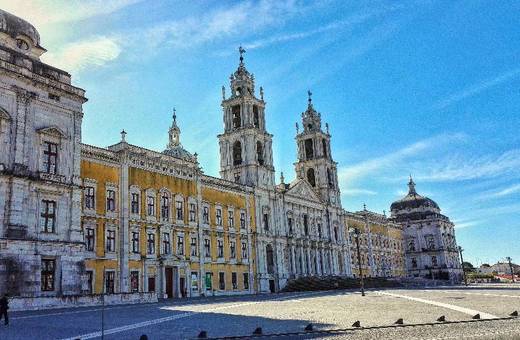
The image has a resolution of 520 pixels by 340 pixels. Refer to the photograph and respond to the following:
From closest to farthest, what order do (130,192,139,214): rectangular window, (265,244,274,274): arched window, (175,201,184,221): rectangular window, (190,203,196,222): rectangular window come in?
(130,192,139,214): rectangular window, (175,201,184,221): rectangular window, (190,203,196,222): rectangular window, (265,244,274,274): arched window

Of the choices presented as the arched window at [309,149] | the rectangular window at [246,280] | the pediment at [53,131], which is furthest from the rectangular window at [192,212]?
the arched window at [309,149]

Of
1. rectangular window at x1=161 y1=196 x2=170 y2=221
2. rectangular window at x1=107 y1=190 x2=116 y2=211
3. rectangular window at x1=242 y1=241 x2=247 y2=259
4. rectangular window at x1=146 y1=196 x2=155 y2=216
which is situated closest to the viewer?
rectangular window at x1=107 y1=190 x2=116 y2=211

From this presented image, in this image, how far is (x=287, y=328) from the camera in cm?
1512

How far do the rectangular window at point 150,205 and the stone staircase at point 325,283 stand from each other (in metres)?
19.3

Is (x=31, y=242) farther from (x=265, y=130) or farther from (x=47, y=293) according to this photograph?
(x=265, y=130)

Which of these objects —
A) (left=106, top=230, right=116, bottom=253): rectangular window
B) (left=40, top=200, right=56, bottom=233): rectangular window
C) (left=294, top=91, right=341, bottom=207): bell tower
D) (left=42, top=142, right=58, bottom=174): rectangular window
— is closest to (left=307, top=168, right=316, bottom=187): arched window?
(left=294, top=91, right=341, bottom=207): bell tower

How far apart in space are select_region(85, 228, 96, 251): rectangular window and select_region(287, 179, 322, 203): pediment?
28592 millimetres

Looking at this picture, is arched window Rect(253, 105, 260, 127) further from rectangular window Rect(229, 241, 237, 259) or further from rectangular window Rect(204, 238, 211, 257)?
rectangular window Rect(204, 238, 211, 257)

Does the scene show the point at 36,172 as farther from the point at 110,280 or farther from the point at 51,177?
the point at 110,280

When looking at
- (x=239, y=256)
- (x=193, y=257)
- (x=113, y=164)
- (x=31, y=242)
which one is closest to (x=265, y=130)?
(x=239, y=256)

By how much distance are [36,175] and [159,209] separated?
14393 mm

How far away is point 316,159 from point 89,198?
41264 mm

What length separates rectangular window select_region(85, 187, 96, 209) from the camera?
1431 inches

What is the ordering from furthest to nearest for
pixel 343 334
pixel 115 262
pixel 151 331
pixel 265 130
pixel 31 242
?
pixel 265 130 < pixel 115 262 < pixel 31 242 < pixel 151 331 < pixel 343 334
